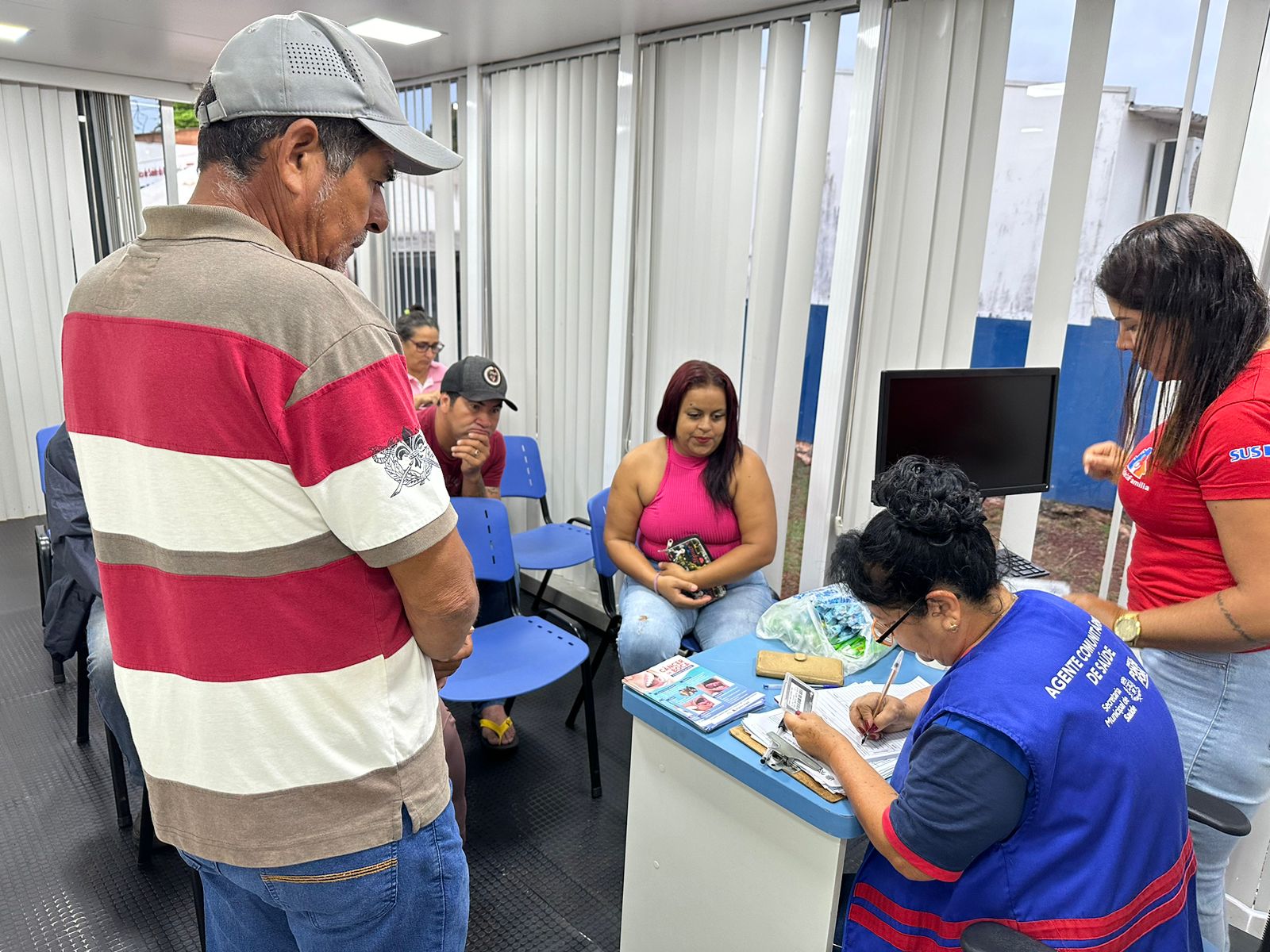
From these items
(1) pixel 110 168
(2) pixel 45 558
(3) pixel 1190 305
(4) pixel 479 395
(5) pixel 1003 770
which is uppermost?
(1) pixel 110 168

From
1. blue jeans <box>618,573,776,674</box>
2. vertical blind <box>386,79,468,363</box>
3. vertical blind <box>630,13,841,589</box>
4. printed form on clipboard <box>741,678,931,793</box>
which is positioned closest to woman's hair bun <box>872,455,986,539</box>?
printed form on clipboard <box>741,678,931,793</box>

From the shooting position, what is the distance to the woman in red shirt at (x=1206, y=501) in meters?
1.47

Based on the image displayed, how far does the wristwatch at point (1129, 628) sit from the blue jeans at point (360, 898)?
1.35 metres

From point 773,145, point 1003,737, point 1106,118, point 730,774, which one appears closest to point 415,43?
point 773,145

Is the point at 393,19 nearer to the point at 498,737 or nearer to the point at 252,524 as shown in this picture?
the point at 498,737

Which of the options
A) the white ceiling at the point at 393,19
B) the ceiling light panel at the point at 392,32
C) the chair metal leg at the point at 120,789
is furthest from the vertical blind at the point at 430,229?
the chair metal leg at the point at 120,789

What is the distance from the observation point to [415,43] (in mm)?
A: 3611

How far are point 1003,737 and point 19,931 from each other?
8.18 ft

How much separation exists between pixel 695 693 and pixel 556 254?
8.85ft

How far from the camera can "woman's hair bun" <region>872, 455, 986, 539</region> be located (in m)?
1.27

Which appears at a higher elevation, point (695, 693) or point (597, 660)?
point (695, 693)

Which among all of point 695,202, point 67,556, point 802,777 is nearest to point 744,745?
point 802,777

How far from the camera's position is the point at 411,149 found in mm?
984

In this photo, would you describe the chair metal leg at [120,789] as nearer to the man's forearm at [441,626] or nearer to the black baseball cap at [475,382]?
the black baseball cap at [475,382]
